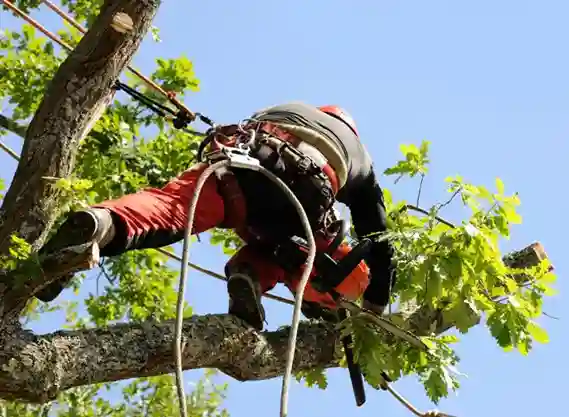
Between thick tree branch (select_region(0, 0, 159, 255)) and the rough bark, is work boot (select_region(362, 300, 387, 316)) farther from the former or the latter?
thick tree branch (select_region(0, 0, 159, 255))

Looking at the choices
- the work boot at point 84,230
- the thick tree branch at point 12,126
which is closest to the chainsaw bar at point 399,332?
the work boot at point 84,230

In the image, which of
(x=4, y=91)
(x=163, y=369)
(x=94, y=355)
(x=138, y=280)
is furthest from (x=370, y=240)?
(x=4, y=91)

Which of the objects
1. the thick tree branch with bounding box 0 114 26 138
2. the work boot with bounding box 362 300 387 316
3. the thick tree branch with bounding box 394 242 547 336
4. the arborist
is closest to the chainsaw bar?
the thick tree branch with bounding box 394 242 547 336

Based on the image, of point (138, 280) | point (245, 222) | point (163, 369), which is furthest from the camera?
A: point (138, 280)

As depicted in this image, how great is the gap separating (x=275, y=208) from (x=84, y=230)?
35.3 inches

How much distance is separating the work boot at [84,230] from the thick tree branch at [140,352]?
311 mm

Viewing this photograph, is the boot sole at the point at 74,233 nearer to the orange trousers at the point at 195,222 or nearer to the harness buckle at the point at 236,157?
the orange trousers at the point at 195,222

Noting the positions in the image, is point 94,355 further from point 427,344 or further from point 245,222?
point 427,344

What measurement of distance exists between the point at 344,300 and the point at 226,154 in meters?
0.87

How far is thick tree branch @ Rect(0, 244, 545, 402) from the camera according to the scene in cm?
271

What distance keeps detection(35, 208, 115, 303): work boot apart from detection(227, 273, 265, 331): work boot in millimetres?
803

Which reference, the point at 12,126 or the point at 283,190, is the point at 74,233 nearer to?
the point at 283,190

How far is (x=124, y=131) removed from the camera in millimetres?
5195

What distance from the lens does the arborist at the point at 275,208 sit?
2.87m
